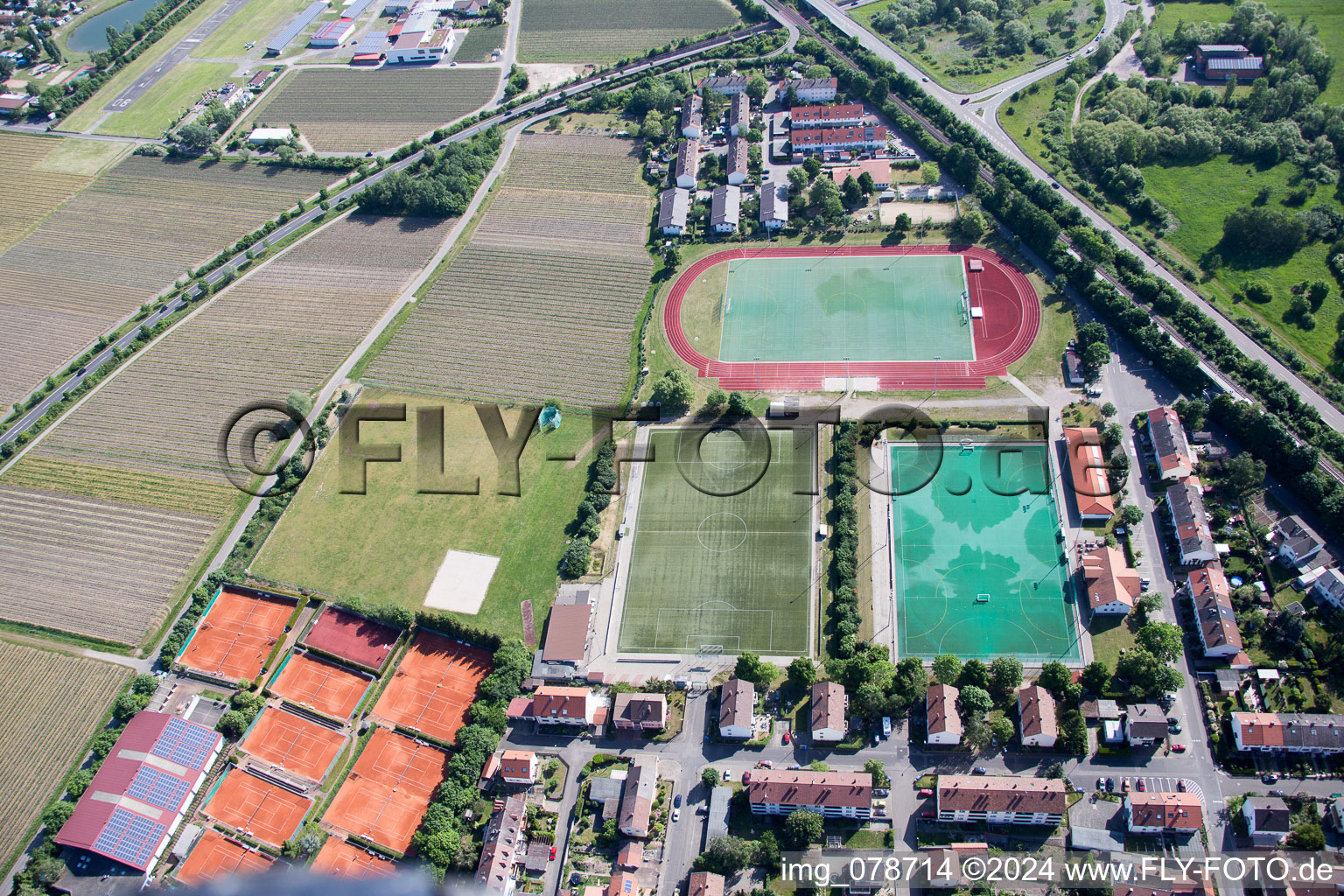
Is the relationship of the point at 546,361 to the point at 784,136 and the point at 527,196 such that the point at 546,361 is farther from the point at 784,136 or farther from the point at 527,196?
the point at 784,136

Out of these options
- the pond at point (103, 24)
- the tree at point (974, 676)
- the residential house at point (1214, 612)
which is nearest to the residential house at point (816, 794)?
the tree at point (974, 676)

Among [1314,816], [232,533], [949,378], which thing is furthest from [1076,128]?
[232,533]

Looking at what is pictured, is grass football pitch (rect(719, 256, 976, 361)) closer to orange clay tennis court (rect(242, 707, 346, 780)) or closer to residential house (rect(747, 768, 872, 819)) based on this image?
residential house (rect(747, 768, 872, 819))

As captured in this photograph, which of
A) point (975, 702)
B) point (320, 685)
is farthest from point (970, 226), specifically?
point (320, 685)

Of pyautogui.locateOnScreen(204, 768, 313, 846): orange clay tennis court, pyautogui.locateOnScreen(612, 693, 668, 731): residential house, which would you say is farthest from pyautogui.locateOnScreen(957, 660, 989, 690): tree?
pyautogui.locateOnScreen(204, 768, 313, 846): orange clay tennis court

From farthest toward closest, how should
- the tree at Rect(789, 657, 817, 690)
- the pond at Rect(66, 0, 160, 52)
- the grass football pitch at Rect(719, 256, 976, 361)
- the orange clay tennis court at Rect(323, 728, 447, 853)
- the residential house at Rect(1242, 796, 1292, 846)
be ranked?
the pond at Rect(66, 0, 160, 52) → the grass football pitch at Rect(719, 256, 976, 361) → the tree at Rect(789, 657, 817, 690) → the orange clay tennis court at Rect(323, 728, 447, 853) → the residential house at Rect(1242, 796, 1292, 846)
